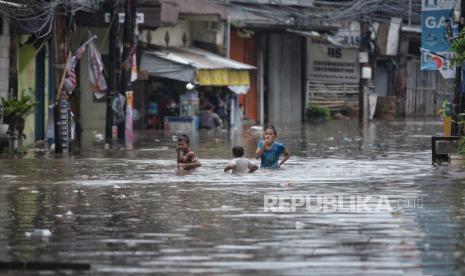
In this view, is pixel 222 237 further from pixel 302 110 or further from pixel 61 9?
pixel 302 110

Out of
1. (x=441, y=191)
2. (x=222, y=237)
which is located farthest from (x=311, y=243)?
(x=441, y=191)

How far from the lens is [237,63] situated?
145 feet

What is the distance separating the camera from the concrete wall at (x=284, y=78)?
171 ft

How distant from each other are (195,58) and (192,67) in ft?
8.85

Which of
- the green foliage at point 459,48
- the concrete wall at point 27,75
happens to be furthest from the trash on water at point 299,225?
the concrete wall at point 27,75

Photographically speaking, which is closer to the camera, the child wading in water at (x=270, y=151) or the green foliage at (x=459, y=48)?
the green foliage at (x=459, y=48)

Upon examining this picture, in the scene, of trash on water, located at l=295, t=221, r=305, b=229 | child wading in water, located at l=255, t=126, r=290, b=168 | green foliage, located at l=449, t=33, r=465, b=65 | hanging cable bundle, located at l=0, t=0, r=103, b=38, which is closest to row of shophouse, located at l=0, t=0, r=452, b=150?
hanging cable bundle, located at l=0, t=0, r=103, b=38

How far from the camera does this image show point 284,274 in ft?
30.2

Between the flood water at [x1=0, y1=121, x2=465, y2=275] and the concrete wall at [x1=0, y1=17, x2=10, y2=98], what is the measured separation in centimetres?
526

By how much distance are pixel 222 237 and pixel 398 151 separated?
16.0 meters

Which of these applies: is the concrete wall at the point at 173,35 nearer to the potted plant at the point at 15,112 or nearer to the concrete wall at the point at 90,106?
the concrete wall at the point at 90,106

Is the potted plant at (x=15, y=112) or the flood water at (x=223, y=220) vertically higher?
the potted plant at (x=15, y=112)

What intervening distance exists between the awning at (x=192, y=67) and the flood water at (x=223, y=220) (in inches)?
657

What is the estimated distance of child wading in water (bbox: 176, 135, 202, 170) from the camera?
2033cm
